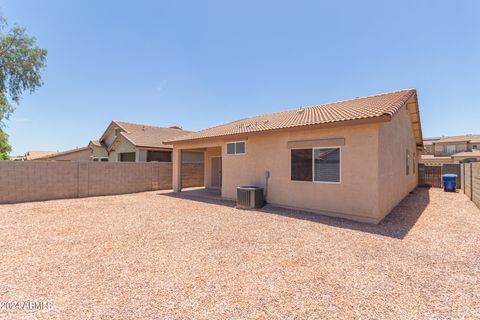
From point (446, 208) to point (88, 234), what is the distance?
12.9 m

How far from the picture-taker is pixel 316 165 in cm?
798

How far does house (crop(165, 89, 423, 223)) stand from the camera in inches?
271

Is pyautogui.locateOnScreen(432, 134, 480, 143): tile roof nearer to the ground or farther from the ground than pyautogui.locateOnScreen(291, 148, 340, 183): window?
farther from the ground

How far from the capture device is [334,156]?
7574 millimetres

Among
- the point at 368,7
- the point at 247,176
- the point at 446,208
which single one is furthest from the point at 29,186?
the point at 446,208

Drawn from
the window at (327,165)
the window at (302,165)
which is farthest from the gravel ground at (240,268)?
the window at (302,165)

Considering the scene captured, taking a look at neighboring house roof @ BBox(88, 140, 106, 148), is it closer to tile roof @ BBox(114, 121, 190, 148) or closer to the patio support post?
tile roof @ BBox(114, 121, 190, 148)

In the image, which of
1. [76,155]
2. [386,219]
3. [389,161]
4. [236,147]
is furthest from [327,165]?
[76,155]

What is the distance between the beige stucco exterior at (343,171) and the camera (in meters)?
6.87

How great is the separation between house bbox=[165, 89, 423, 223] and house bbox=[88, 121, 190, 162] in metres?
9.95

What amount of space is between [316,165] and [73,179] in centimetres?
1265

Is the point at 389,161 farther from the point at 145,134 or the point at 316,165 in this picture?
the point at 145,134

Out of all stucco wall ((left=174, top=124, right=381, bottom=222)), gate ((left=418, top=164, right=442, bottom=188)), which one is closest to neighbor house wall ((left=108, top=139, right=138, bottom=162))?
stucco wall ((left=174, top=124, right=381, bottom=222))

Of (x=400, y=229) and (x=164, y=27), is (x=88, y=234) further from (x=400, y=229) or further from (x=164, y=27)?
(x=164, y=27)
